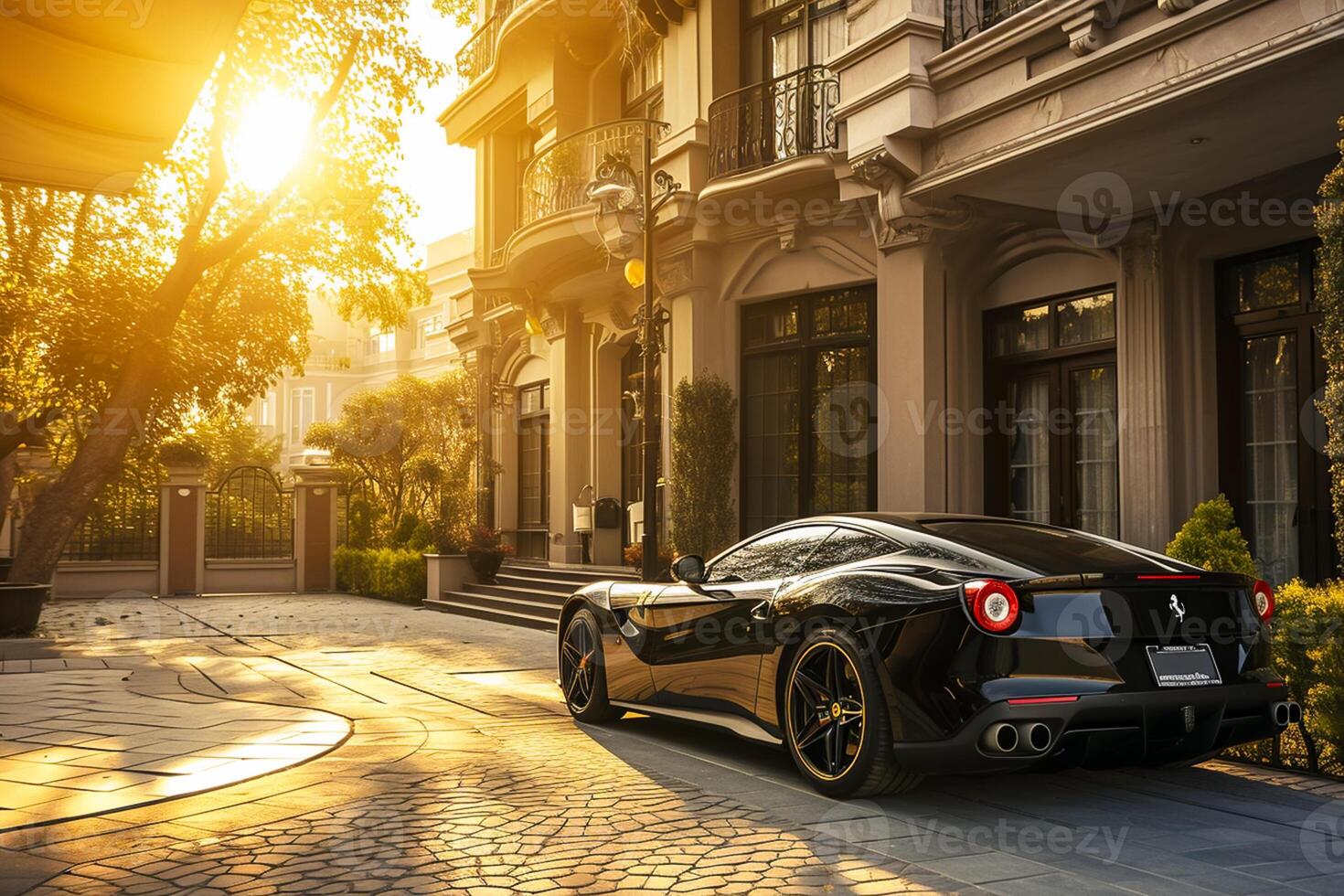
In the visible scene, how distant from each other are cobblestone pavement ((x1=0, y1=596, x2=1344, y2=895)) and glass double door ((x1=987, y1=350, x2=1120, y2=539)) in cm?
555

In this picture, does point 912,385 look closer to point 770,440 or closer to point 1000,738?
point 770,440

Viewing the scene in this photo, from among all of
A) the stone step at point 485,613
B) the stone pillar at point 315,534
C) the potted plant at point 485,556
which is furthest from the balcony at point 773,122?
the stone pillar at point 315,534

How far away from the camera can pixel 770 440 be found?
608 inches

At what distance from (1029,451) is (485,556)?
33.4 feet

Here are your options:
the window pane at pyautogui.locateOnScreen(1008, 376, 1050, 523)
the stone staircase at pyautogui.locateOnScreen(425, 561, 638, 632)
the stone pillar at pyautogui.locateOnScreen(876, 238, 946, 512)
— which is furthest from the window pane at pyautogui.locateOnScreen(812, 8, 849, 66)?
the stone staircase at pyautogui.locateOnScreen(425, 561, 638, 632)

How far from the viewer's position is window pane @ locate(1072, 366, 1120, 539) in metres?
11.5

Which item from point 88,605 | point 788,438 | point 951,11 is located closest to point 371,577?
point 88,605

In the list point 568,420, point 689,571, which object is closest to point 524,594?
point 568,420

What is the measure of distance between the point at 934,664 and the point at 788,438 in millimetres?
10257

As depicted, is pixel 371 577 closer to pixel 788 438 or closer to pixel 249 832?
pixel 788 438

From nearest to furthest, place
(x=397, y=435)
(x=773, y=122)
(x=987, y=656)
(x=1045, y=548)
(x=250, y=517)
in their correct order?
1. (x=987, y=656)
2. (x=1045, y=548)
3. (x=773, y=122)
4. (x=250, y=517)
5. (x=397, y=435)

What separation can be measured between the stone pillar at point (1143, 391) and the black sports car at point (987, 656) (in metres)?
4.87

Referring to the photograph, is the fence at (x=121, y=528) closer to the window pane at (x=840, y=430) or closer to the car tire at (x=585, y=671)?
the window pane at (x=840, y=430)

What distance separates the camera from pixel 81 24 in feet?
15.3
